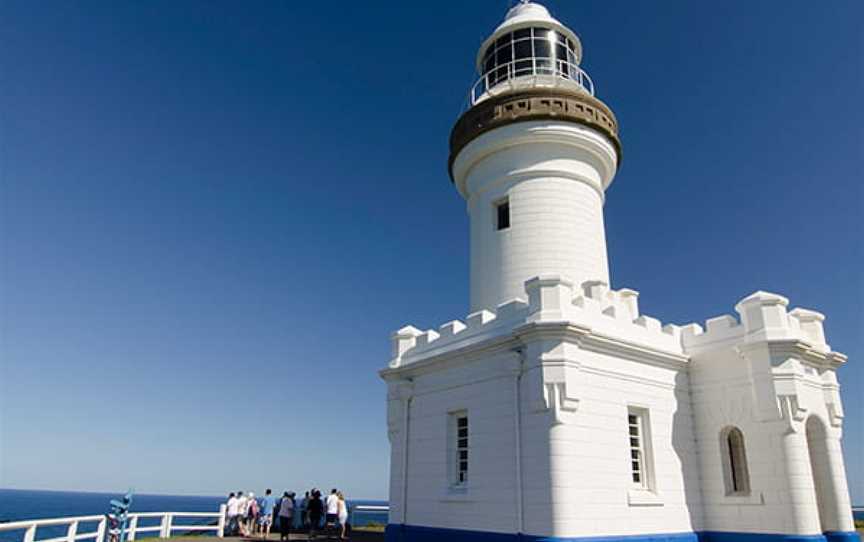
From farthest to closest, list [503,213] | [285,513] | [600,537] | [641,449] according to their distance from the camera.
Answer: [285,513], [503,213], [641,449], [600,537]

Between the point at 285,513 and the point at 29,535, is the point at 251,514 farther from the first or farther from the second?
the point at 29,535

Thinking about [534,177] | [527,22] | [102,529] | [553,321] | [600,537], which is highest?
[527,22]

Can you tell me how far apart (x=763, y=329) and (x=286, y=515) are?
44.5ft

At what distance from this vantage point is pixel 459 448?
12500 millimetres

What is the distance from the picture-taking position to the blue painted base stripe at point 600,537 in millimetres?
10281

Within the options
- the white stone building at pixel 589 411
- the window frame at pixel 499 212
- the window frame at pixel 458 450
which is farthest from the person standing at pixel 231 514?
the window frame at pixel 499 212

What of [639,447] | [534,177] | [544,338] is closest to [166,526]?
[544,338]

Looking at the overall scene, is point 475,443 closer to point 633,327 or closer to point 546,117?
point 633,327

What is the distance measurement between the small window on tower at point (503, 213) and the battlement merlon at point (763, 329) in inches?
204

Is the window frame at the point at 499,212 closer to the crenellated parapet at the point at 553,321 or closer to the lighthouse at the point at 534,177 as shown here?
the lighthouse at the point at 534,177

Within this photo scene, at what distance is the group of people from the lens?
16.7 m

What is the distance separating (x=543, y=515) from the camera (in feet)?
33.0

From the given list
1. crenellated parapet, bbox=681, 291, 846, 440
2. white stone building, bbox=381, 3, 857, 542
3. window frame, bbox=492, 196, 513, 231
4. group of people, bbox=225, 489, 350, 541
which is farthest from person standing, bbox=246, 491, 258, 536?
crenellated parapet, bbox=681, 291, 846, 440

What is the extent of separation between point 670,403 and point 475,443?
440cm
